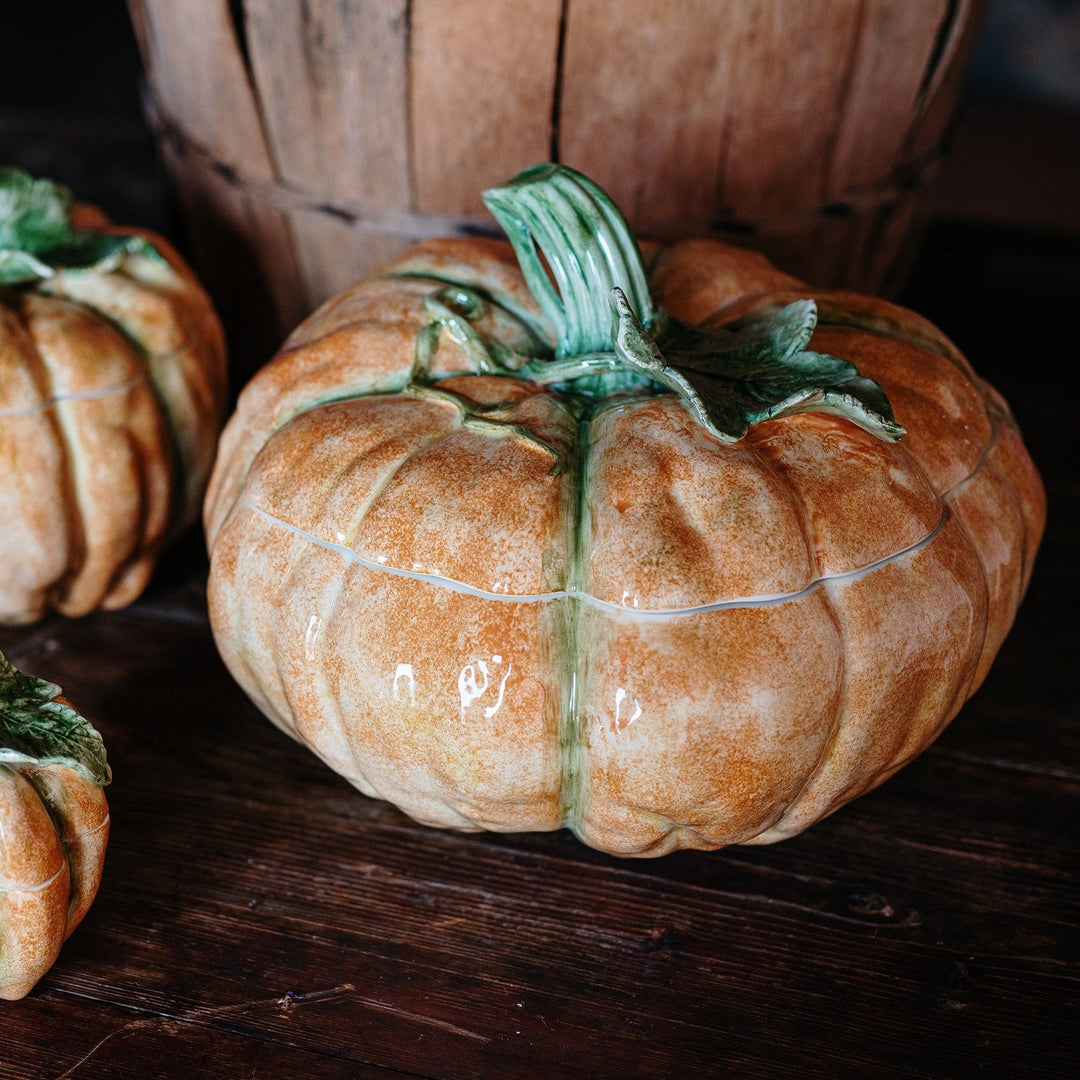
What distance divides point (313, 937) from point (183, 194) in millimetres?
1104

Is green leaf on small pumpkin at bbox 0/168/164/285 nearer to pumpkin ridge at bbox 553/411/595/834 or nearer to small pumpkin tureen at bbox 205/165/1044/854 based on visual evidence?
small pumpkin tureen at bbox 205/165/1044/854

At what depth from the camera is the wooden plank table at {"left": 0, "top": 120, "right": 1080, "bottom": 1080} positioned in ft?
2.85

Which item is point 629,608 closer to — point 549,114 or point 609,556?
point 609,556

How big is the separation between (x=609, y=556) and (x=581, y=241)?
0.98 feet

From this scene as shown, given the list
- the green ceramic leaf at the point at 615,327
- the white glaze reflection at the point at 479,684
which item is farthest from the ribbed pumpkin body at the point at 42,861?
the green ceramic leaf at the point at 615,327

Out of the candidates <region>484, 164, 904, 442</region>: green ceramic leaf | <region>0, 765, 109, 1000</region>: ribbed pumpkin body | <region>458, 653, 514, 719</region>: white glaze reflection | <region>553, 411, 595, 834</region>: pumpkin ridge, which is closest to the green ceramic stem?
<region>484, 164, 904, 442</region>: green ceramic leaf

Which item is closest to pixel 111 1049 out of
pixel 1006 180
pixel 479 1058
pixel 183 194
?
pixel 479 1058

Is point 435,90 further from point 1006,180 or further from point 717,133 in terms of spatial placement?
point 1006,180

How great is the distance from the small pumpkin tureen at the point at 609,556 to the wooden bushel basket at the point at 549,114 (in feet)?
1.13

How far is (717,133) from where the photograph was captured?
1.33 meters

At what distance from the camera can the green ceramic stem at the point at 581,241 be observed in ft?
3.23

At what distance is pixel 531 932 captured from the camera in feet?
3.16

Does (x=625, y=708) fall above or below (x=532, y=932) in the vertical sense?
above

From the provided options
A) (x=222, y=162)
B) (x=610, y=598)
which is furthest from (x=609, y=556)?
(x=222, y=162)
